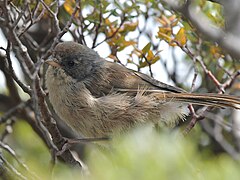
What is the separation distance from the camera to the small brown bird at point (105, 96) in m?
4.18

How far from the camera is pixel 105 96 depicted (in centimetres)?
434

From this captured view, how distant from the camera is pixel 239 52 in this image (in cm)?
237

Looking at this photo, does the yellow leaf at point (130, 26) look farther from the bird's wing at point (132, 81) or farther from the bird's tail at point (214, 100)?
the bird's tail at point (214, 100)

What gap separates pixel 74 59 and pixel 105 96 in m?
0.47

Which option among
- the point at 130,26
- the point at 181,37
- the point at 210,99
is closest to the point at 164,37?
Result: the point at 181,37

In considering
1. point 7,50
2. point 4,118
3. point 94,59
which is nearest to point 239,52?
point 7,50

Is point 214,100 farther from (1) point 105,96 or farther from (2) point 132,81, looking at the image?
(1) point 105,96

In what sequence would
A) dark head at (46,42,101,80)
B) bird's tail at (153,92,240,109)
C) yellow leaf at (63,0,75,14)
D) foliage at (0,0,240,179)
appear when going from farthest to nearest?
yellow leaf at (63,0,75,14) < dark head at (46,42,101,80) < bird's tail at (153,92,240,109) < foliage at (0,0,240,179)

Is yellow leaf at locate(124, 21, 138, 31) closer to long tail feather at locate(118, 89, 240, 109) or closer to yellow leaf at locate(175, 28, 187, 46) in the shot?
yellow leaf at locate(175, 28, 187, 46)

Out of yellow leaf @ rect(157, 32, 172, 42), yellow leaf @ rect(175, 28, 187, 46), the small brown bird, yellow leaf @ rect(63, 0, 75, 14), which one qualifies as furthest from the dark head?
yellow leaf @ rect(175, 28, 187, 46)

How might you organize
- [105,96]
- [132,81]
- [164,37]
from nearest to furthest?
[164,37]
[105,96]
[132,81]

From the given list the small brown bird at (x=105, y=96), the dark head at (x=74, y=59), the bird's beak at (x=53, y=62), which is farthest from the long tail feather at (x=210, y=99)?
the bird's beak at (x=53, y=62)

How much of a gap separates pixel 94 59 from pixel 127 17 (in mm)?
495

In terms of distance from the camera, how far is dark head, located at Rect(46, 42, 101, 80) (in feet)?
14.5
